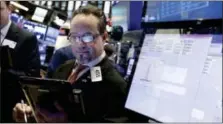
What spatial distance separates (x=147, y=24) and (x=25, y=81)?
0.52 metres

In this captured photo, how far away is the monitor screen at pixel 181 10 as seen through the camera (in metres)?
1.03

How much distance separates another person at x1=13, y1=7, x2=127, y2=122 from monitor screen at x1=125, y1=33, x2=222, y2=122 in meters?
0.19

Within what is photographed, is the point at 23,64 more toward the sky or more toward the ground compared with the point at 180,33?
more toward the ground

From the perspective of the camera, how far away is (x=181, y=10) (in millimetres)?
1197

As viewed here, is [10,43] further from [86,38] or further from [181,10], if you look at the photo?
[181,10]

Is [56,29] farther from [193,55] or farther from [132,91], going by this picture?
[193,55]

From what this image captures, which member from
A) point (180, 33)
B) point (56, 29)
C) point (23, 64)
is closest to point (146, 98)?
point (180, 33)

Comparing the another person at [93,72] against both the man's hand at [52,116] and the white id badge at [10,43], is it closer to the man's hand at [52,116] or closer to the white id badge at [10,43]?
the man's hand at [52,116]

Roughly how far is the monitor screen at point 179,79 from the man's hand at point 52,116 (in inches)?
9.9

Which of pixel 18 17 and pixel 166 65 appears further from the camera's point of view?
pixel 18 17

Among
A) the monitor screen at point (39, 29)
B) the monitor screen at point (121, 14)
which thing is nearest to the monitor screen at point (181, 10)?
the monitor screen at point (121, 14)

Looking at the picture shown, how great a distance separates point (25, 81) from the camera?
1401 mm

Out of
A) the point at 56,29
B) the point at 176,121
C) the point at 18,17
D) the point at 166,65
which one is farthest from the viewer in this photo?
the point at 56,29

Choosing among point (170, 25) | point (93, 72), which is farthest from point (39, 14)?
point (170, 25)
